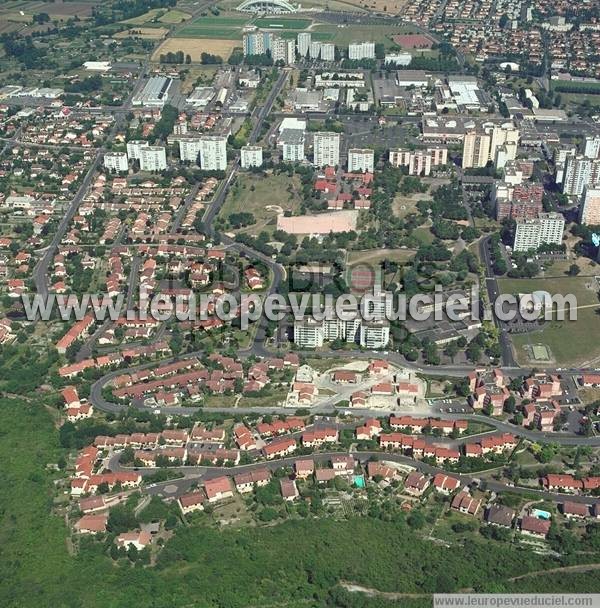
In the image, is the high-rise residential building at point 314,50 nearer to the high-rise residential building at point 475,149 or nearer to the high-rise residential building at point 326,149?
the high-rise residential building at point 326,149

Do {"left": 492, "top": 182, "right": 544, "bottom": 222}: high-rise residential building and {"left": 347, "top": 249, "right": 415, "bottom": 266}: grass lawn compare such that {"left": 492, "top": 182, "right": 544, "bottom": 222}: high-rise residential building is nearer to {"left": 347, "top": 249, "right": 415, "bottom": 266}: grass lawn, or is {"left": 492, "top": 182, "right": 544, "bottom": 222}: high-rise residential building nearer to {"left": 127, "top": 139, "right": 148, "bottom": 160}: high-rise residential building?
{"left": 347, "top": 249, "right": 415, "bottom": 266}: grass lawn

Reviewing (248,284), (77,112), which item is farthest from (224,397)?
(77,112)

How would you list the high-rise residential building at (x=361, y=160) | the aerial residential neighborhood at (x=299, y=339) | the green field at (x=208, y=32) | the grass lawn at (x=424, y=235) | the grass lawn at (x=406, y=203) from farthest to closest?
the green field at (x=208, y=32), the high-rise residential building at (x=361, y=160), the grass lawn at (x=406, y=203), the grass lawn at (x=424, y=235), the aerial residential neighborhood at (x=299, y=339)

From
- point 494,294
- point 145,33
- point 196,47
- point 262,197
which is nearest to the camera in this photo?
point 494,294

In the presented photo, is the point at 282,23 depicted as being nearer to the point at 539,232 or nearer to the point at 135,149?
the point at 135,149

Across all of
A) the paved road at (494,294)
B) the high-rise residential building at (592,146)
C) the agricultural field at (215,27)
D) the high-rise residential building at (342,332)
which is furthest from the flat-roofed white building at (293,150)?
the agricultural field at (215,27)

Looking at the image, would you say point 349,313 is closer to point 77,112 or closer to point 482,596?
point 482,596

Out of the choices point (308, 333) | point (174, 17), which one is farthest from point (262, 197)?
point (174, 17)
